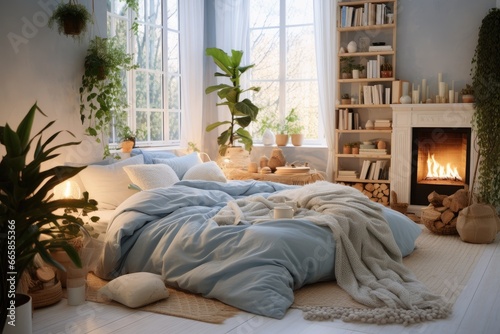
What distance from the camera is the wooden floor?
9.78ft

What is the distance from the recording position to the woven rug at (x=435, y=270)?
348cm

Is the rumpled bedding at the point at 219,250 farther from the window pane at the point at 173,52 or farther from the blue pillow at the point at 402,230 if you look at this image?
the window pane at the point at 173,52

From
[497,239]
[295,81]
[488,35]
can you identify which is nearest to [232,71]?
[295,81]

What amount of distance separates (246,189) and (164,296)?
1.84 metres

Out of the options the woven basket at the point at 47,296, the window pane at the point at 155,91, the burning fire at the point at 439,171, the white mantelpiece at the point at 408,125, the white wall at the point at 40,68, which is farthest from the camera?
the window pane at the point at 155,91

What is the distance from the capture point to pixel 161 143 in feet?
22.7

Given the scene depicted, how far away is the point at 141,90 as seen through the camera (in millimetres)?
6605

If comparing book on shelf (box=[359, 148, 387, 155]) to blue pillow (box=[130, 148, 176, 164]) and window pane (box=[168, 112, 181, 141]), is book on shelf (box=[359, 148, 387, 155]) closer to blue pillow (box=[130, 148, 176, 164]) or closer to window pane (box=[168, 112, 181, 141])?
window pane (box=[168, 112, 181, 141])

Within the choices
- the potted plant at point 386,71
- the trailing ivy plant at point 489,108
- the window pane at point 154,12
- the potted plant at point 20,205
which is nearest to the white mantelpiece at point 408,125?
the trailing ivy plant at point 489,108

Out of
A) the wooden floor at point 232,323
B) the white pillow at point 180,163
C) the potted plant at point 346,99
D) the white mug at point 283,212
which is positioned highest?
the potted plant at point 346,99

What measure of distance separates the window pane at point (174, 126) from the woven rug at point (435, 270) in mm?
3350

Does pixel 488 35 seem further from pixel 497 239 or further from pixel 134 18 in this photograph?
pixel 134 18

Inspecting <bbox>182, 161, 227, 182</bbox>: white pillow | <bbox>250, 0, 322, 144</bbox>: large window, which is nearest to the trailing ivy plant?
<bbox>250, 0, 322, 144</bbox>: large window

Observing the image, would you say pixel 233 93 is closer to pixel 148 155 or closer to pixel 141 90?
pixel 141 90
